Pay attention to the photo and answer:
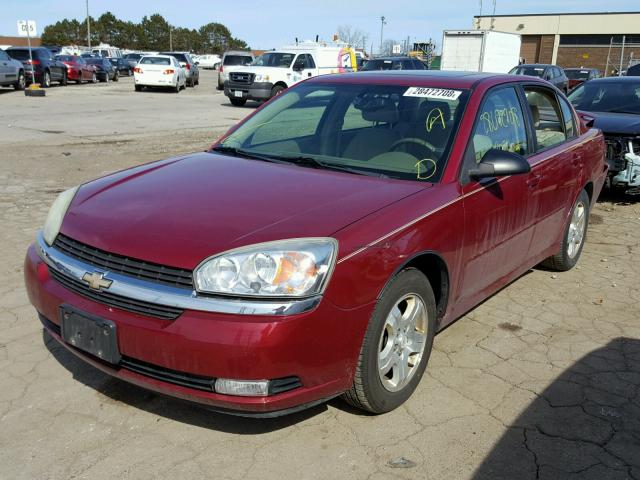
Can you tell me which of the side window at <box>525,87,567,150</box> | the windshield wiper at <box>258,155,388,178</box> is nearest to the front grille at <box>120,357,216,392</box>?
the windshield wiper at <box>258,155,388,178</box>

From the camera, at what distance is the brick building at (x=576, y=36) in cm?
6284

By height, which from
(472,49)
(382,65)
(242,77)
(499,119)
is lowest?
(242,77)

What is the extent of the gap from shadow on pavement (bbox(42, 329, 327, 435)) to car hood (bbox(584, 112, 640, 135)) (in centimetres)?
625

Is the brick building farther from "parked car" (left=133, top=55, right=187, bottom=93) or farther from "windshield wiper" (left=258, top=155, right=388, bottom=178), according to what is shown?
"windshield wiper" (left=258, top=155, right=388, bottom=178)

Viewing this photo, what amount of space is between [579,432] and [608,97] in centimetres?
738

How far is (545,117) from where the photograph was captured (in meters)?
4.89

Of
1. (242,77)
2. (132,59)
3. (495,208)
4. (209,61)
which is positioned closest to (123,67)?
(132,59)

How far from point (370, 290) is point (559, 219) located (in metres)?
2.69

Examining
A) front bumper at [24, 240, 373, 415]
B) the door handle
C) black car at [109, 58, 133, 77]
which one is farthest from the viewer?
black car at [109, 58, 133, 77]

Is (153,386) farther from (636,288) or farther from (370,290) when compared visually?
(636,288)

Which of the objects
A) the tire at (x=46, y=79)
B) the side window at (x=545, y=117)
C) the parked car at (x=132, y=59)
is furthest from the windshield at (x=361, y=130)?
the parked car at (x=132, y=59)

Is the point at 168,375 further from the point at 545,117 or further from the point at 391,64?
the point at 391,64

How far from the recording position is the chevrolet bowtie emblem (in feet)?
8.85

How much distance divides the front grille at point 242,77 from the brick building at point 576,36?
52051 millimetres
